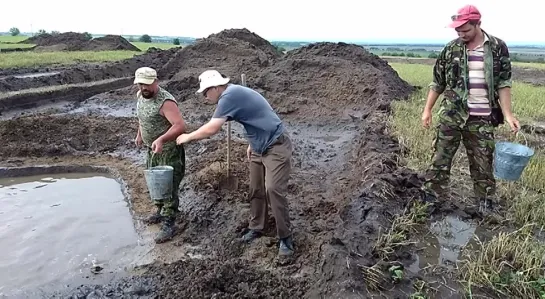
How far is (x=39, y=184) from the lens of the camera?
6660 millimetres

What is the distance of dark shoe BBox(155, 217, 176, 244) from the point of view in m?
4.70

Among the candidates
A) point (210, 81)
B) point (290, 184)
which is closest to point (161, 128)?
point (210, 81)

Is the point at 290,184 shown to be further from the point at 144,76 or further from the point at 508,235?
the point at 508,235

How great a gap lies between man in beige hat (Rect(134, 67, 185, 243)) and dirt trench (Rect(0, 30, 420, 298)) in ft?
0.85

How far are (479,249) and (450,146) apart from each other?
98 cm

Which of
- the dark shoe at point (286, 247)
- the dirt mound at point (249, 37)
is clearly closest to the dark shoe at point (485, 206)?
the dark shoe at point (286, 247)

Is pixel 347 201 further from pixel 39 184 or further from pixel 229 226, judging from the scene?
pixel 39 184

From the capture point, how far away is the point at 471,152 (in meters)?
4.36

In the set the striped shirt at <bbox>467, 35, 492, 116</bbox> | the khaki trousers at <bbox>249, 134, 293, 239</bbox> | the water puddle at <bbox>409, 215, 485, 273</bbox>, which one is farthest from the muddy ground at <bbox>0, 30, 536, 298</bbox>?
the striped shirt at <bbox>467, 35, 492, 116</bbox>

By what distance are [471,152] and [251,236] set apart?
86.7 inches

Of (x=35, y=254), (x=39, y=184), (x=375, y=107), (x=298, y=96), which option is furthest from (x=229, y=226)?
(x=298, y=96)

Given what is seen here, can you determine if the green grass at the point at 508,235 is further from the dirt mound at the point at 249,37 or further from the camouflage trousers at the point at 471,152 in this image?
the dirt mound at the point at 249,37

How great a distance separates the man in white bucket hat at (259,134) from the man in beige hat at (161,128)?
0.56 m

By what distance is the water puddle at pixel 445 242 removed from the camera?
3.79 m
